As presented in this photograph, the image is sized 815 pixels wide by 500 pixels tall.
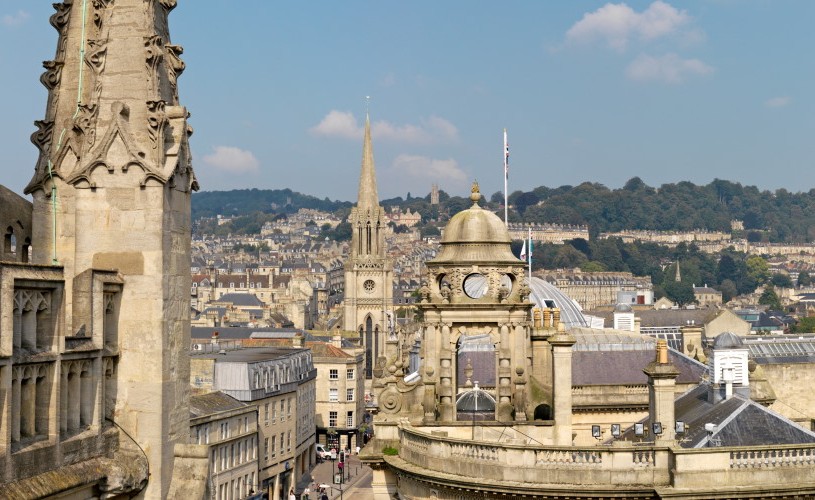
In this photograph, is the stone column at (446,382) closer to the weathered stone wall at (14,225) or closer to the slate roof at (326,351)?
the weathered stone wall at (14,225)

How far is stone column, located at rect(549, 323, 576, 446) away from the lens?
3806 centimetres

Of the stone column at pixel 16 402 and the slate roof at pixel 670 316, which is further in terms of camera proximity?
the slate roof at pixel 670 316

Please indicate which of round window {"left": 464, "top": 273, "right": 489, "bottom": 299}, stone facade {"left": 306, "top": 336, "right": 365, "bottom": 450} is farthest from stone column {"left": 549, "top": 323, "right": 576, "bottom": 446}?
stone facade {"left": 306, "top": 336, "right": 365, "bottom": 450}

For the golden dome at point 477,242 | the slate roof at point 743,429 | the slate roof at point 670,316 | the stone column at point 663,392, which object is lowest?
the slate roof at point 743,429

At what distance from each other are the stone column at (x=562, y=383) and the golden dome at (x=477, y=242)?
11.5ft

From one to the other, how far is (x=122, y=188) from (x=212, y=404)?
7054 cm

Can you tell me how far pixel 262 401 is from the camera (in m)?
95.8

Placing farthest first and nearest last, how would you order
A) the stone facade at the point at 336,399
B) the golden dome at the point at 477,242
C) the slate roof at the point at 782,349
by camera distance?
the stone facade at the point at 336,399, the slate roof at the point at 782,349, the golden dome at the point at 477,242

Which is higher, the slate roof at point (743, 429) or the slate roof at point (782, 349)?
the slate roof at point (782, 349)

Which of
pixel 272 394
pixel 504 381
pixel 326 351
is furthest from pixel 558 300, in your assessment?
pixel 326 351

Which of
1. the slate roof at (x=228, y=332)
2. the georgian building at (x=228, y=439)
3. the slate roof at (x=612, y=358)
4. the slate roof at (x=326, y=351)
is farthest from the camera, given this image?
the slate roof at (x=228, y=332)

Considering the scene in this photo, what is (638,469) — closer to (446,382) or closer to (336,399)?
(446,382)

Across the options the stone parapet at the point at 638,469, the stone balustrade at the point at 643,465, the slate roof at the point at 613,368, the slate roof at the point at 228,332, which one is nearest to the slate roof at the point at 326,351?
the slate roof at the point at 228,332

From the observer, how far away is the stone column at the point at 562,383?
38062 millimetres
